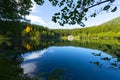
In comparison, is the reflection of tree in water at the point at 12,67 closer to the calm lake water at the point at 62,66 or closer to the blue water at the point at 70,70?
the calm lake water at the point at 62,66

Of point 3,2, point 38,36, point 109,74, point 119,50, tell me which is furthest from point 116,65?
point 38,36

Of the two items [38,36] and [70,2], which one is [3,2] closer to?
[70,2]

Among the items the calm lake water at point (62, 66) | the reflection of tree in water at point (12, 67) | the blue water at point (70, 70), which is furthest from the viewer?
the blue water at point (70, 70)

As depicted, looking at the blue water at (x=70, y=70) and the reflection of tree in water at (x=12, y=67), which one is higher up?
the reflection of tree in water at (x=12, y=67)

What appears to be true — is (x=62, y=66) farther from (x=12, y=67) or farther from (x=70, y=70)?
(x=12, y=67)

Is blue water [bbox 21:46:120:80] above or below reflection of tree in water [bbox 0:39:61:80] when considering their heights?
below

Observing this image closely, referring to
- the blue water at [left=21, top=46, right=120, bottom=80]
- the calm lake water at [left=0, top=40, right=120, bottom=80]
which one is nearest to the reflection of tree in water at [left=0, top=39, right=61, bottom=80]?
the calm lake water at [left=0, top=40, right=120, bottom=80]

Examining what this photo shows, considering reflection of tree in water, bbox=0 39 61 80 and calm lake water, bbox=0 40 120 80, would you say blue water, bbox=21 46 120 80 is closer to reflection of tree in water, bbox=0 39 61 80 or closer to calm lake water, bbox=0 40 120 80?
calm lake water, bbox=0 40 120 80

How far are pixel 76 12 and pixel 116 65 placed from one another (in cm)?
160

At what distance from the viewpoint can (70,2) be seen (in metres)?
4.53

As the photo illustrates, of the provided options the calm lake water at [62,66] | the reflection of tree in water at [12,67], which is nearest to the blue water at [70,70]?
the calm lake water at [62,66]

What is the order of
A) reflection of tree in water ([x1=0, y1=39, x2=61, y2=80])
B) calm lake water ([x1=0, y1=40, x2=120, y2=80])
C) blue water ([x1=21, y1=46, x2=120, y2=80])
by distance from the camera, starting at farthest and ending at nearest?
blue water ([x1=21, y1=46, x2=120, y2=80]) → reflection of tree in water ([x1=0, y1=39, x2=61, y2=80]) → calm lake water ([x1=0, y1=40, x2=120, y2=80])

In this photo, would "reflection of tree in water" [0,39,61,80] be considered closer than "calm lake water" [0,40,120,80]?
No

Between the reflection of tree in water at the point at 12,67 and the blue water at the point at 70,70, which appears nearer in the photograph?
the reflection of tree in water at the point at 12,67
